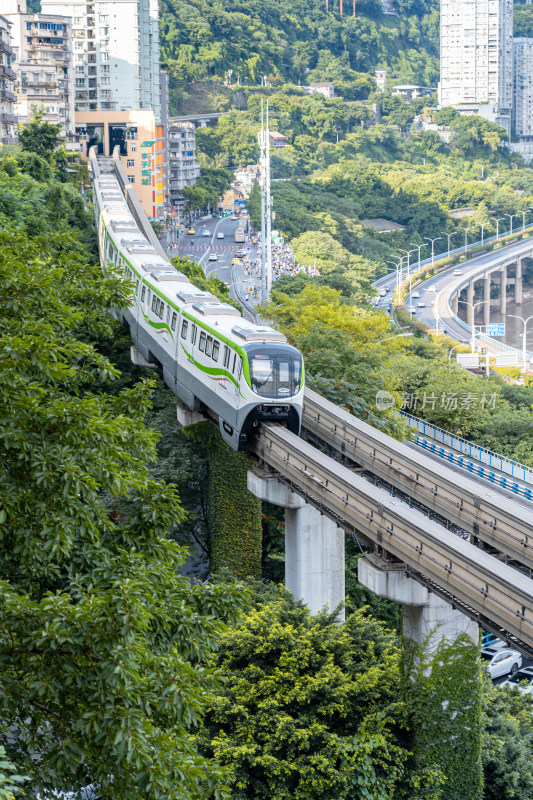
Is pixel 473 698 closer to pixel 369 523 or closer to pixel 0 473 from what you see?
pixel 369 523

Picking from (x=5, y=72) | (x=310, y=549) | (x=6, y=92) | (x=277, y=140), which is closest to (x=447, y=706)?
(x=310, y=549)

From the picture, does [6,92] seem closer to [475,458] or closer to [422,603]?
[475,458]

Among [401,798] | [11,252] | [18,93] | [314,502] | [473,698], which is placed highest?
[18,93]

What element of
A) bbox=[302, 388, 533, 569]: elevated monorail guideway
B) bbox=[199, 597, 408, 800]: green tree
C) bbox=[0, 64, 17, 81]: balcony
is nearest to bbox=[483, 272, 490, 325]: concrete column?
bbox=[0, 64, 17, 81]: balcony

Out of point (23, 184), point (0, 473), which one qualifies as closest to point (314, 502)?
point (0, 473)

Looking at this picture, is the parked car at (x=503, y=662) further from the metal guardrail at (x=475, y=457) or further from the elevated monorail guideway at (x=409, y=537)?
the metal guardrail at (x=475, y=457)

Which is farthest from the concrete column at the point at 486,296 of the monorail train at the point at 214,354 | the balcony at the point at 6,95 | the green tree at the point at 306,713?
the green tree at the point at 306,713

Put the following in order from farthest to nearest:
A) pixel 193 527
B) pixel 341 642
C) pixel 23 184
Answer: pixel 23 184
pixel 193 527
pixel 341 642
